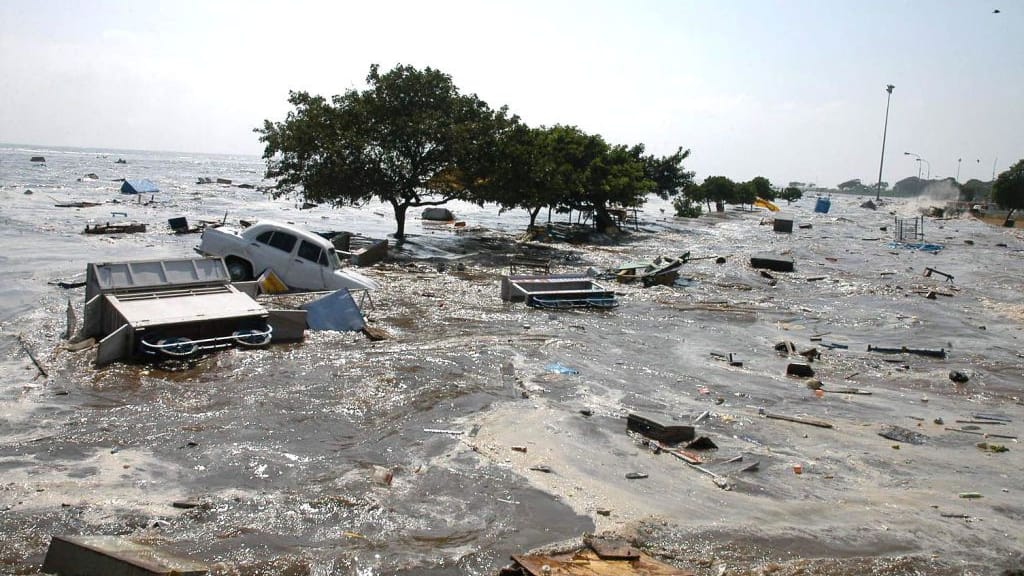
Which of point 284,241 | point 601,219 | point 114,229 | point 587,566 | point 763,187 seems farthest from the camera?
point 763,187

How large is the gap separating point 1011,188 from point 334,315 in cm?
7223

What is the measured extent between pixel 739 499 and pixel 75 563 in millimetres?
5801

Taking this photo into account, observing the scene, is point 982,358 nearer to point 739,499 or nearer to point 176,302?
point 739,499

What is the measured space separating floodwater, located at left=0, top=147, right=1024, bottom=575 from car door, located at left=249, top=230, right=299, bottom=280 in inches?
102

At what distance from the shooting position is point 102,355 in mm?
10633

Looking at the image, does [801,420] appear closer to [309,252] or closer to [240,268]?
[309,252]

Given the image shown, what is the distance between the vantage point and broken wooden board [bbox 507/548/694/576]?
5.67 m

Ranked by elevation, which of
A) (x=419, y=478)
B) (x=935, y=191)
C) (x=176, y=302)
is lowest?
(x=419, y=478)

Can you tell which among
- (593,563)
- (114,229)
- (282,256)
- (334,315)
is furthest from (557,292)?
(114,229)

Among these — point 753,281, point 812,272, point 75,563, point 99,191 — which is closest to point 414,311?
point 75,563

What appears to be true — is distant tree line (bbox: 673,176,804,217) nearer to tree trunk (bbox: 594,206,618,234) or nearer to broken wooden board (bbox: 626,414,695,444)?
tree trunk (bbox: 594,206,618,234)

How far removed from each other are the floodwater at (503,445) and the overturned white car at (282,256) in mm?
1626

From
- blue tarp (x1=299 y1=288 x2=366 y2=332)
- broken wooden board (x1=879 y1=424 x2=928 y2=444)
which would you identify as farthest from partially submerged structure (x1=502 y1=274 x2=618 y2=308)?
broken wooden board (x1=879 y1=424 x2=928 y2=444)

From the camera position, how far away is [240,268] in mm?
17094
